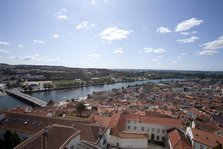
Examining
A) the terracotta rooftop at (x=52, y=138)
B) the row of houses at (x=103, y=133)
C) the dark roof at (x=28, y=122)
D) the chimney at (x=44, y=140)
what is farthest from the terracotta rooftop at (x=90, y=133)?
the chimney at (x=44, y=140)

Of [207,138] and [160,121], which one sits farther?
[160,121]

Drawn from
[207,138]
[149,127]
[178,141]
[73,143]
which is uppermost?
[73,143]

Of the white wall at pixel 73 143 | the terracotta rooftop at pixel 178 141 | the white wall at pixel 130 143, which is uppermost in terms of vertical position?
the white wall at pixel 73 143

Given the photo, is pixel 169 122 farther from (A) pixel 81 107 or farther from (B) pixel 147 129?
(A) pixel 81 107

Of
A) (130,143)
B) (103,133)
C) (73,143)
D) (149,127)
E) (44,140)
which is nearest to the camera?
(44,140)

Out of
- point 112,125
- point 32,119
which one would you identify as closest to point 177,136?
point 112,125

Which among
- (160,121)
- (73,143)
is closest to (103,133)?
(73,143)

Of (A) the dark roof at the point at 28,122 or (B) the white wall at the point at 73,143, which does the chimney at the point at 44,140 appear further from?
(A) the dark roof at the point at 28,122

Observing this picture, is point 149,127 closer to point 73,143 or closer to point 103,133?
point 103,133

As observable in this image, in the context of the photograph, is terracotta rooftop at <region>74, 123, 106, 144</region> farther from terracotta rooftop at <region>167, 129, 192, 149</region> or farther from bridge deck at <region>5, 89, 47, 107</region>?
bridge deck at <region>5, 89, 47, 107</region>
